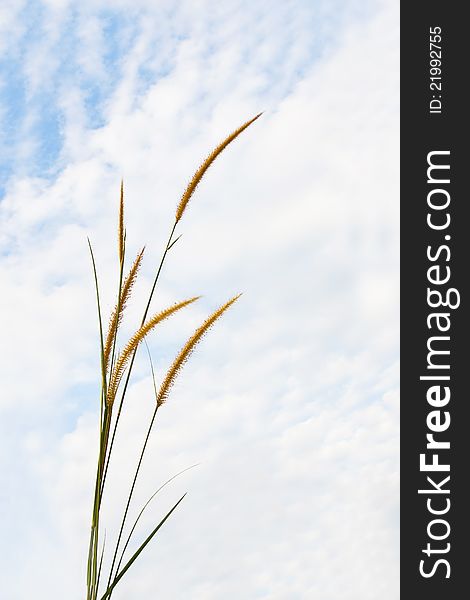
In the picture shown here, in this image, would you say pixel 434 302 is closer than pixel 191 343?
No

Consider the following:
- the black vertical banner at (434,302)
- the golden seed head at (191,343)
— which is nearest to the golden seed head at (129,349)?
the golden seed head at (191,343)

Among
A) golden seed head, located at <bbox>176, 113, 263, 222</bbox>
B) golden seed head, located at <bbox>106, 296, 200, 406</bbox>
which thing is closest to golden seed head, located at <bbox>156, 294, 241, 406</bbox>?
golden seed head, located at <bbox>106, 296, 200, 406</bbox>

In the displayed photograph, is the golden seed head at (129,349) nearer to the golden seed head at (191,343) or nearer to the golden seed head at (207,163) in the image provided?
the golden seed head at (191,343)

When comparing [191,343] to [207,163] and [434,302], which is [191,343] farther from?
[434,302]

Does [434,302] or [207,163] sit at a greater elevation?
[434,302]

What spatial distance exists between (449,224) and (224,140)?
118cm

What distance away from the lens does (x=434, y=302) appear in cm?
214

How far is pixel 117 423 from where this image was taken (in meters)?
1.12

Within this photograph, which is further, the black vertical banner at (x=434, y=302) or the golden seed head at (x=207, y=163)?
the black vertical banner at (x=434, y=302)

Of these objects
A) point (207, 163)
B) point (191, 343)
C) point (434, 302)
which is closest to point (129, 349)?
point (191, 343)

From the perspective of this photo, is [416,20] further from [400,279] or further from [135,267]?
[135,267]

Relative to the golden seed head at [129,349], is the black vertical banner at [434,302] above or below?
above

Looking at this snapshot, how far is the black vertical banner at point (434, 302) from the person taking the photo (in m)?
1.99

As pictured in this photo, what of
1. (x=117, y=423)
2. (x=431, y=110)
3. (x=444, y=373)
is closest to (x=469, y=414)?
(x=444, y=373)
